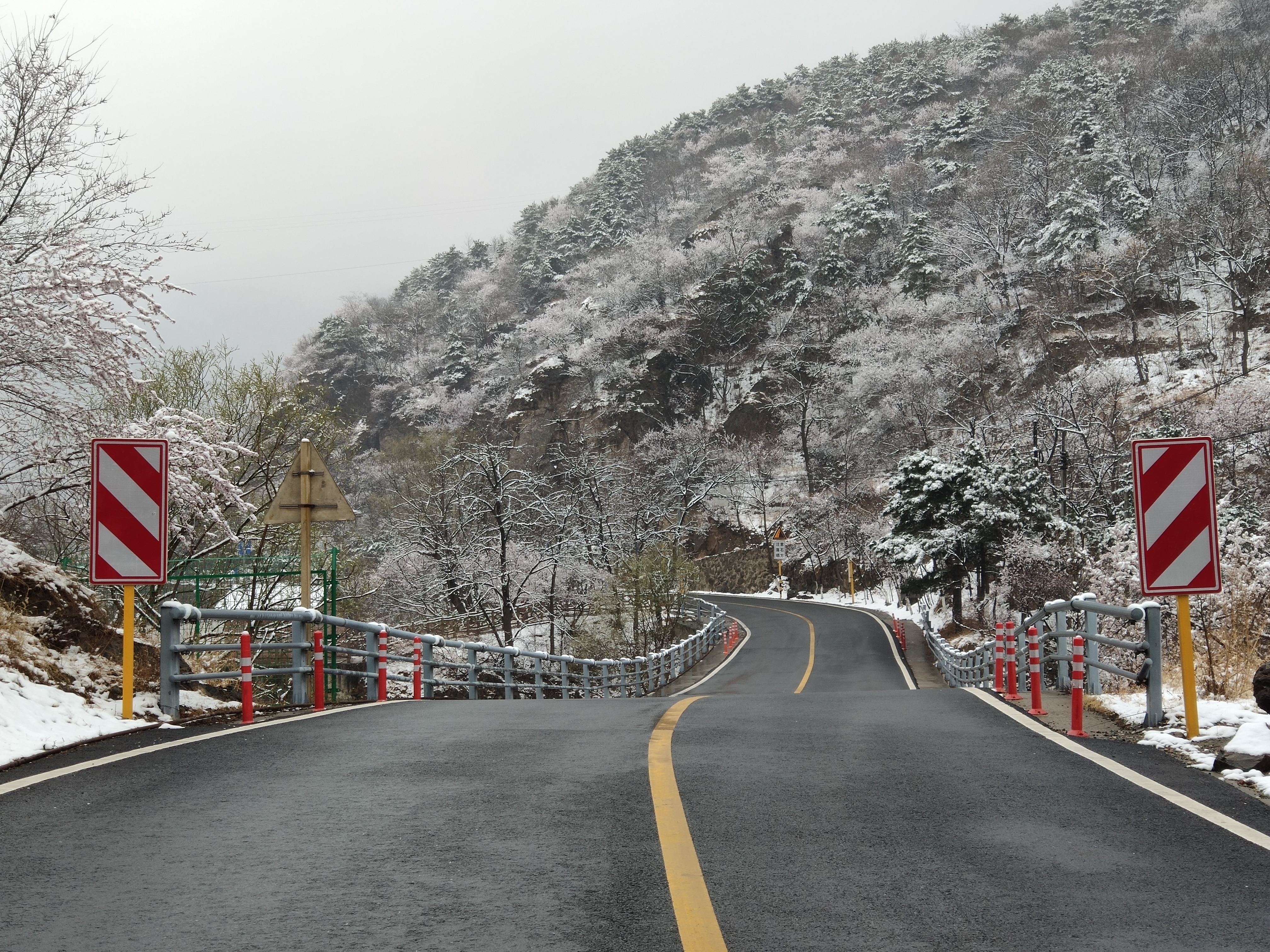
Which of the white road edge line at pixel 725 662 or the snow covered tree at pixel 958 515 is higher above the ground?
the snow covered tree at pixel 958 515

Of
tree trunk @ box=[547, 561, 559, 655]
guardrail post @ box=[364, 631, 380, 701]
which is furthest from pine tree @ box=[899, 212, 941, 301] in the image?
guardrail post @ box=[364, 631, 380, 701]

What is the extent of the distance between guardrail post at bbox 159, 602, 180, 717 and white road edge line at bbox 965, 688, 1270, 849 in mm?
7133

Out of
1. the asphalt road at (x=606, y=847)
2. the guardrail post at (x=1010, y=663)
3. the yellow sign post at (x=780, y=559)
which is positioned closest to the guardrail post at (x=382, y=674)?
the asphalt road at (x=606, y=847)

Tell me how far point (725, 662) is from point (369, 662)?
2523 centimetres

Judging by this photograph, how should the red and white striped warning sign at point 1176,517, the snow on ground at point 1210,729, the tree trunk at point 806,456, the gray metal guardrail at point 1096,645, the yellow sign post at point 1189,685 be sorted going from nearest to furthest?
the snow on ground at point 1210,729
the yellow sign post at point 1189,685
the red and white striped warning sign at point 1176,517
the gray metal guardrail at point 1096,645
the tree trunk at point 806,456

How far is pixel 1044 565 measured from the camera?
3594 cm

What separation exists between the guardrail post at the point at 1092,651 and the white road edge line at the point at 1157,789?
4.48ft

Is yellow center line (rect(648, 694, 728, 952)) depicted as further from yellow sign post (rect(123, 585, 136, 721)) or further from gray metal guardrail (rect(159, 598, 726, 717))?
gray metal guardrail (rect(159, 598, 726, 717))

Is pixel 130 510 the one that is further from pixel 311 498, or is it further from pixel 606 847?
pixel 606 847

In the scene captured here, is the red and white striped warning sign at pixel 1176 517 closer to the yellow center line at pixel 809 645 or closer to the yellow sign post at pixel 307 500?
the yellow center line at pixel 809 645

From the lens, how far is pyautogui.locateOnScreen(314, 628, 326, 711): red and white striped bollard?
10781 mm

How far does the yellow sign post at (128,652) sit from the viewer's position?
8055 millimetres

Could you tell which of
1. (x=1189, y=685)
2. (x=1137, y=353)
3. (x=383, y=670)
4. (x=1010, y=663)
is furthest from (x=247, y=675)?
(x=1137, y=353)

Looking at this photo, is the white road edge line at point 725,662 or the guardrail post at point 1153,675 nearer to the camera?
the guardrail post at point 1153,675
